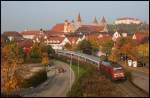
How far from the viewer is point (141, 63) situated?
165 feet

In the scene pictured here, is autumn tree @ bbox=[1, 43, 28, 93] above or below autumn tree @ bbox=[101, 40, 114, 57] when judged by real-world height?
below

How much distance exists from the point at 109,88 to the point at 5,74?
10.8 metres

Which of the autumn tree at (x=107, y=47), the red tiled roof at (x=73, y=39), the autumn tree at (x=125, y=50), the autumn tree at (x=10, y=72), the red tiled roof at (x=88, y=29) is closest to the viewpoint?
the autumn tree at (x=10, y=72)

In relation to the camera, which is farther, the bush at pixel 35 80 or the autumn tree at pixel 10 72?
the bush at pixel 35 80

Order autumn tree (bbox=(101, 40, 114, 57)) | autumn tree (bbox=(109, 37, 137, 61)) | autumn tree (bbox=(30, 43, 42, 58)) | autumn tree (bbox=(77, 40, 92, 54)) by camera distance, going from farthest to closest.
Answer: autumn tree (bbox=(77, 40, 92, 54)) → autumn tree (bbox=(30, 43, 42, 58)) → autumn tree (bbox=(101, 40, 114, 57)) → autumn tree (bbox=(109, 37, 137, 61))

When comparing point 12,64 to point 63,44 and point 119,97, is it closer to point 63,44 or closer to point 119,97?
point 119,97

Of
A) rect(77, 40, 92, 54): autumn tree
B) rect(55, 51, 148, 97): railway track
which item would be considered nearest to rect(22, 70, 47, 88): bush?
rect(55, 51, 148, 97): railway track

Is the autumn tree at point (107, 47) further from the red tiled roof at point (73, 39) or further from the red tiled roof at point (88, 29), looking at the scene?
the red tiled roof at point (88, 29)

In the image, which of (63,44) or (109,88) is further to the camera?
(63,44)

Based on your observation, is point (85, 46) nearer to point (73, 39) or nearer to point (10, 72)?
point (73, 39)

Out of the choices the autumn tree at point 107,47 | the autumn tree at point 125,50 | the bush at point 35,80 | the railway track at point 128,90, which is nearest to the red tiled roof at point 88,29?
the autumn tree at point 107,47

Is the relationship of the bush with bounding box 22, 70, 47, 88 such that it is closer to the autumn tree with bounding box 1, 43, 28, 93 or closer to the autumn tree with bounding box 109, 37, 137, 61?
the autumn tree with bounding box 1, 43, 28, 93

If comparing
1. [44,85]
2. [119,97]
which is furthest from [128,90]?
[44,85]

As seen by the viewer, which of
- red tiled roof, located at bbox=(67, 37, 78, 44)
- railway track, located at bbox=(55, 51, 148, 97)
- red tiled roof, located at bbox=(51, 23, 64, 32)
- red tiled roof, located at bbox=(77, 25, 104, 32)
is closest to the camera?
railway track, located at bbox=(55, 51, 148, 97)
